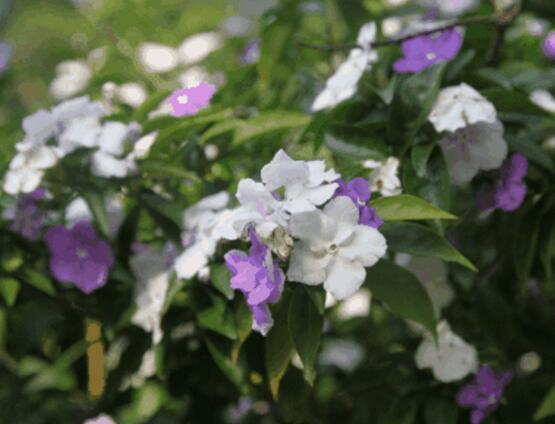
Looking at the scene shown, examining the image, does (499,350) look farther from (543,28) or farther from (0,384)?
(0,384)

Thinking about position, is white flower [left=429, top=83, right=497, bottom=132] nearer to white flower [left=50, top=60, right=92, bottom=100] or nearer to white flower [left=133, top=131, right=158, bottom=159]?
white flower [left=133, top=131, right=158, bottom=159]

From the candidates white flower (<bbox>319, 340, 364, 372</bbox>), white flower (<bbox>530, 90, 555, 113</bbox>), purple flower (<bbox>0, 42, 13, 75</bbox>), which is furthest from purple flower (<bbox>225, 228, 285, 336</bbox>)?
purple flower (<bbox>0, 42, 13, 75</bbox>)

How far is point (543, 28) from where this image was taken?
1.81m

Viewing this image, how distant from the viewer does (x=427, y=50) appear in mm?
1208

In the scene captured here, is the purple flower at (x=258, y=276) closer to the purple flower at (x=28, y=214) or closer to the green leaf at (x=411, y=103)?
the green leaf at (x=411, y=103)

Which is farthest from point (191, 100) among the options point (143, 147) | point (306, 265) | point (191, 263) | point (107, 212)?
point (306, 265)

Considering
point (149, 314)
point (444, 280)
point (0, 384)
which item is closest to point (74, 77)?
point (0, 384)

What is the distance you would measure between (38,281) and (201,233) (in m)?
0.31

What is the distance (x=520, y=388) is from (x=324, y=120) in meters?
0.57

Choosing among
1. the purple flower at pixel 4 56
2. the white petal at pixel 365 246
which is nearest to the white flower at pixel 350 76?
the white petal at pixel 365 246

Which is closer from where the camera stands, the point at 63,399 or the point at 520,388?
the point at 520,388

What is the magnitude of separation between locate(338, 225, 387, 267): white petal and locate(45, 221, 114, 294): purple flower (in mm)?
532

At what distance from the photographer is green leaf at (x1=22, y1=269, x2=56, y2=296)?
1.30 metres

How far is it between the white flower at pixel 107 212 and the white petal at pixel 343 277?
20.0 inches
